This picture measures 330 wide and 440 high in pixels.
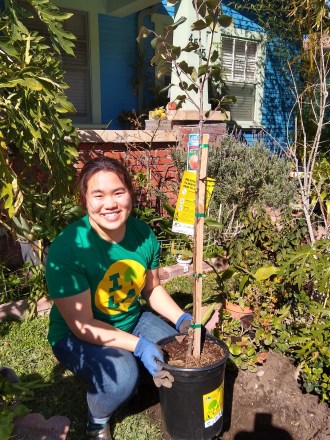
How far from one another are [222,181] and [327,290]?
8.12 ft

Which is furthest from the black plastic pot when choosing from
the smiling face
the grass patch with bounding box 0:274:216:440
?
the smiling face

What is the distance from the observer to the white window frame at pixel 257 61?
308 inches

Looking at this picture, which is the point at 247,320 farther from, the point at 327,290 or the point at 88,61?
the point at 88,61

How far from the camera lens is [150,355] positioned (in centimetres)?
198

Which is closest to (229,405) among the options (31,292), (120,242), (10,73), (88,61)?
(120,242)

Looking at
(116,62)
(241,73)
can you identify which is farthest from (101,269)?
(241,73)

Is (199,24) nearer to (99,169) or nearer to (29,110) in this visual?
(99,169)

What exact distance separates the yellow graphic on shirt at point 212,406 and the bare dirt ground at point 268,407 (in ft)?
0.97

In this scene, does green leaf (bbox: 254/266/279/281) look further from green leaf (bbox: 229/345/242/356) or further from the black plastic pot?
the black plastic pot

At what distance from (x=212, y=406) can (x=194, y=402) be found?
108 millimetres

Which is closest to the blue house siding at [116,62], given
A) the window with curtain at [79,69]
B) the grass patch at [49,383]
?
the window with curtain at [79,69]

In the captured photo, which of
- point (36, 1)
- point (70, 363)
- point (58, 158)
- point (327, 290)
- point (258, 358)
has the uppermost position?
point (36, 1)

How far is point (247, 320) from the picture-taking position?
9.85 feet

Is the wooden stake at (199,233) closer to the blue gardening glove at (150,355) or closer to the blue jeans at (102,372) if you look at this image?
the blue gardening glove at (150,355)
